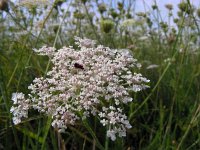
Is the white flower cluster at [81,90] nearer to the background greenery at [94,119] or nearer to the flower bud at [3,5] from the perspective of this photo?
the background greenery at [94,119]

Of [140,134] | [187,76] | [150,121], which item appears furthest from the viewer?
[187,76]

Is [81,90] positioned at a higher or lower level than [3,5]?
lower

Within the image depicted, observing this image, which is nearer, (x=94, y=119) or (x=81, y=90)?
(x=81, y=90)

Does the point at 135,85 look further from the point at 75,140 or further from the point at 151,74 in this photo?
the point at 151,74

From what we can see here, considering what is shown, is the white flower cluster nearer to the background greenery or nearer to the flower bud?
the background greenery

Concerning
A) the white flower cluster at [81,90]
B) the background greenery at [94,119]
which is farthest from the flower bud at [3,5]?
the white flower cluster at [81,90]

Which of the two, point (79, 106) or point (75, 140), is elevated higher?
point (79, 106)

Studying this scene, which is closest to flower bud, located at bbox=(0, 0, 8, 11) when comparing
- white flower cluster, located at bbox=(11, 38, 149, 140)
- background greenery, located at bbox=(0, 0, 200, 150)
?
background greenery, located at bbox=(0, 0, 200, 150)

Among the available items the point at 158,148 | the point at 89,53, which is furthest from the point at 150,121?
the point at 89,53
